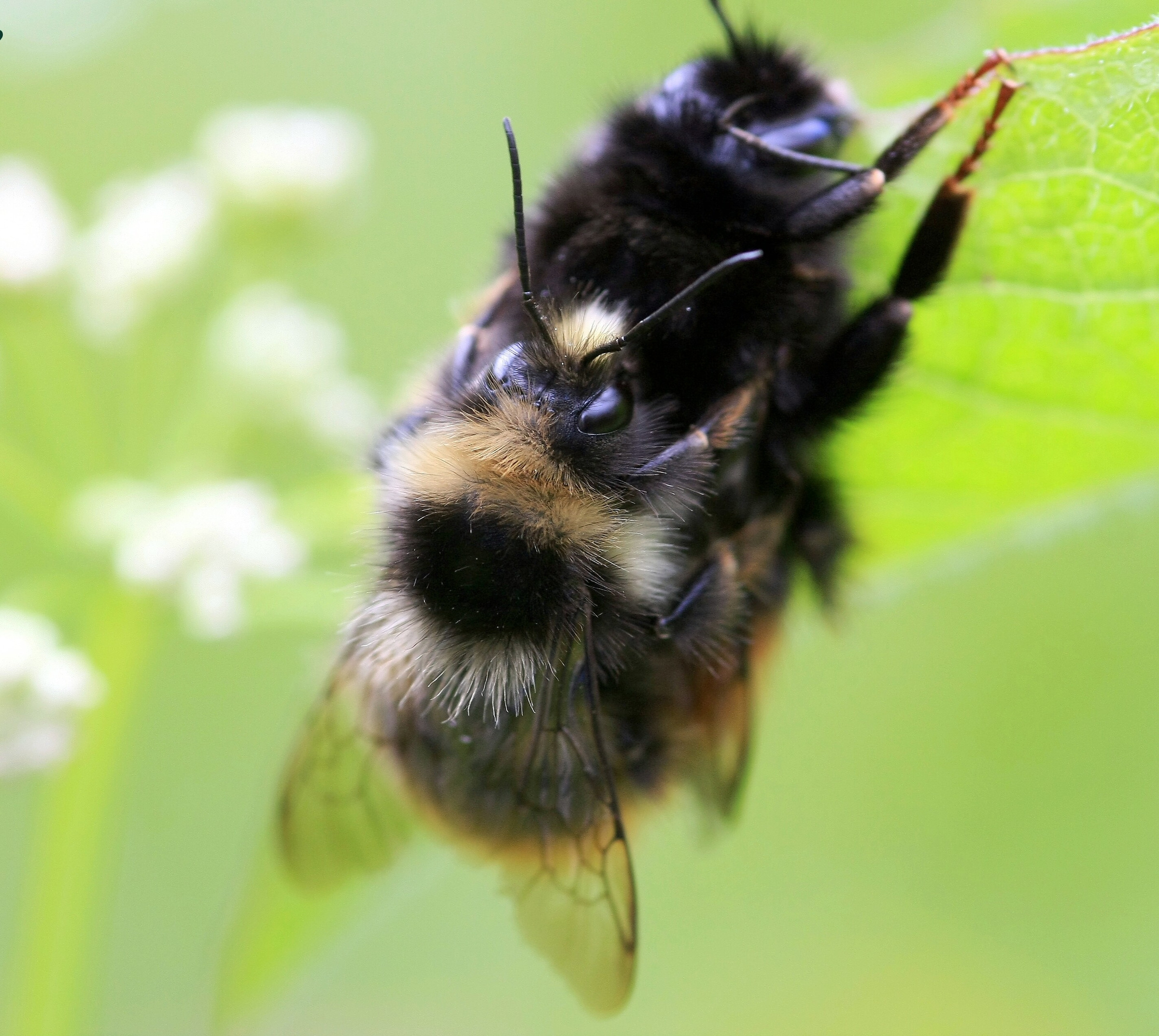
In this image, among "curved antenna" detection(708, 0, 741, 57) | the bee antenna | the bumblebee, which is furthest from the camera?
"curved antenna" detection(708, 0, 741, 57)

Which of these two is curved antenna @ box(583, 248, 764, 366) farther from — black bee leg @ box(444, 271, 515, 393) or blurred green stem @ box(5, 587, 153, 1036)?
blurred green stem @ box(5, 587, 153, 1036)

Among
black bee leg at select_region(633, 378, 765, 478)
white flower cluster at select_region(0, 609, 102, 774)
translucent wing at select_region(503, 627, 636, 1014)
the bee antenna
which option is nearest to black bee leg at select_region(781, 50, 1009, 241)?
black bee leg at select_region(633, 378, 765, 478)

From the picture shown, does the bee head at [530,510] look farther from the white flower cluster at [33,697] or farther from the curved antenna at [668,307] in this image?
the white flower cluster at [33,697]

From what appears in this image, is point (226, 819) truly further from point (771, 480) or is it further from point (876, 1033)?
point (771, 480)

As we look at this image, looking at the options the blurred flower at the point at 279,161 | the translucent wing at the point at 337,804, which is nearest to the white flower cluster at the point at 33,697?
the translucent wing at the point at 337,804

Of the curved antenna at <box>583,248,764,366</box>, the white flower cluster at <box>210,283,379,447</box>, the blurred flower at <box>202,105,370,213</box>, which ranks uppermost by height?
the blurred flower at <box>202,105,370,213</box>

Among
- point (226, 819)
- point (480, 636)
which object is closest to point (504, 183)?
point (226, 819)

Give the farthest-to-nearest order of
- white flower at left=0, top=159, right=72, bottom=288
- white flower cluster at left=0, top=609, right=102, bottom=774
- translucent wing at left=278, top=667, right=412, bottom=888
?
white flower at left=0, top=159, right=72, bottom=288, translucent wing at left=278, top=667, right=412, bottom=888, white flower cluster at left=0, top=609, right=102, bottom=774
